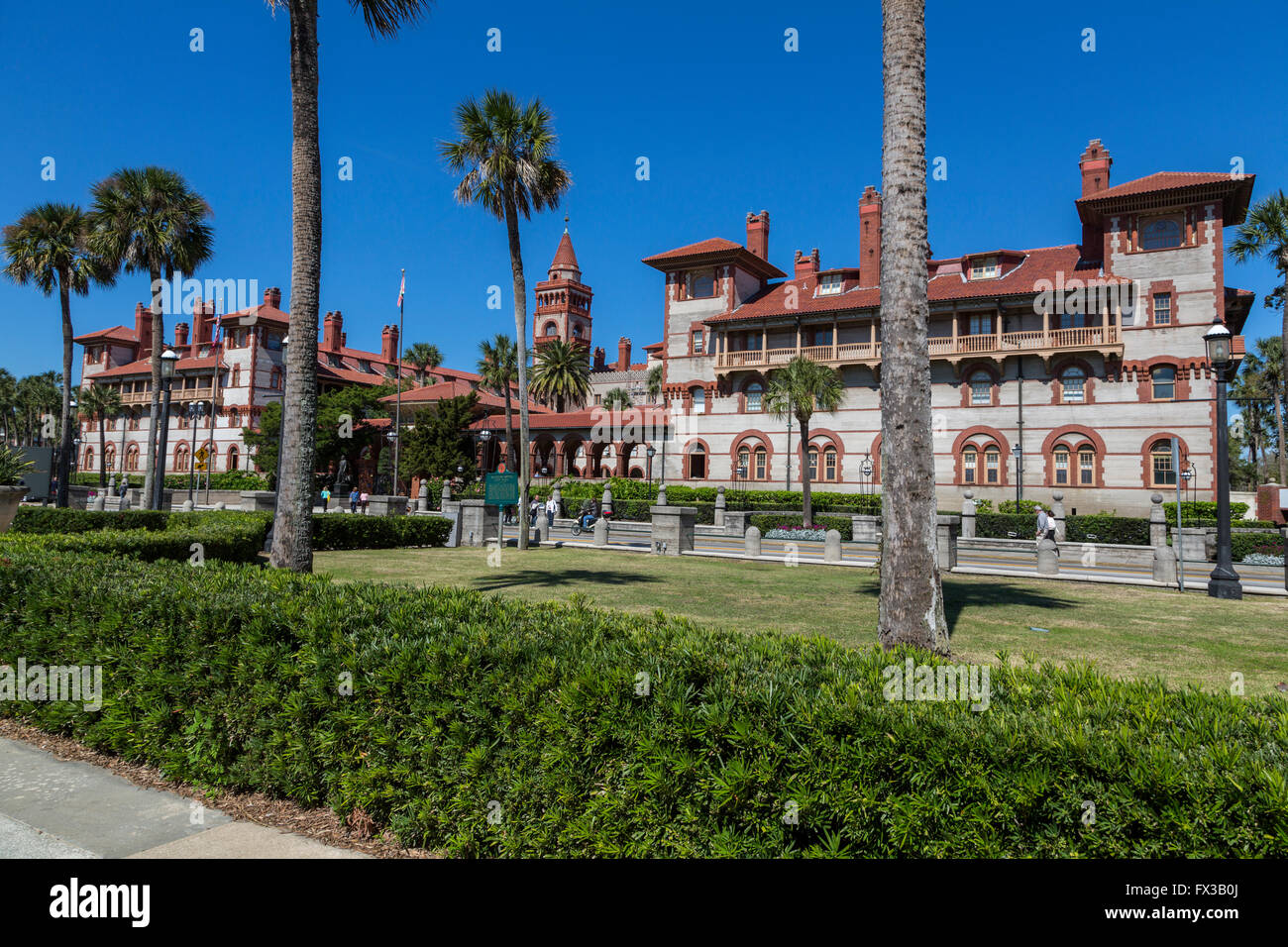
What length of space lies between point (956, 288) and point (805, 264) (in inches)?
474

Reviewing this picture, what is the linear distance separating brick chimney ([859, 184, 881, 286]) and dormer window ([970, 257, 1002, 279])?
573 cm

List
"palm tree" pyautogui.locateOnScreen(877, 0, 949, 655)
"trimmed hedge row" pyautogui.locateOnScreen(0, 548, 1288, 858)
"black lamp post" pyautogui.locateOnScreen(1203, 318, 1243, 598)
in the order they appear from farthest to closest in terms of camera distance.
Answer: "black lamp post" pyautogui.locateOnScreen(1203, 318, 1243, 598), "palm tree" pyautogui.locateOnScreen(877, 0, 949, 655), "trimmed hedge row" pyautogui.locateOnScreen(0, 548, 1288, 858)

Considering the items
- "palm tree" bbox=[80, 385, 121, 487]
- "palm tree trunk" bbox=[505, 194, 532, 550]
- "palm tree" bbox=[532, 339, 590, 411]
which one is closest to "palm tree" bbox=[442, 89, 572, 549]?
"palm tree trunk" bbox=[505, 194, 532, 550]

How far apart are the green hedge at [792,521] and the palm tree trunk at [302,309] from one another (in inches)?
960

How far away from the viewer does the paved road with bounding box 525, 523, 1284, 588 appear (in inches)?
768

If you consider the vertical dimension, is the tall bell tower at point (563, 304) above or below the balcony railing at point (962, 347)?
above

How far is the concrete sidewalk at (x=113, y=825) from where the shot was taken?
3.76 metres

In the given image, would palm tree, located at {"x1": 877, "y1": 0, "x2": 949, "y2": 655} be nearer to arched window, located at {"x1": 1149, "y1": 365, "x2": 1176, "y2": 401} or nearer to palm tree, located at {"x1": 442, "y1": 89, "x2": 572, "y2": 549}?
palm tree, located at {"x1": 442, "y1": 89, "x2": 572, "y2": 549}

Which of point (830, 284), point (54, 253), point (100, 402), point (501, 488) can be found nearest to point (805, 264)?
point (830, 284)

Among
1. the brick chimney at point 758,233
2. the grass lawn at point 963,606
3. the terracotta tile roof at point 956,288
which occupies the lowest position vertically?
the grass lawn at point 963,606

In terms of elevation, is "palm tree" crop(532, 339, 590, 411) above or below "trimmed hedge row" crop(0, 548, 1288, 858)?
above

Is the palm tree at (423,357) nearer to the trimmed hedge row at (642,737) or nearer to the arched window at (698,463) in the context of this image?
the arched window at (698,463)

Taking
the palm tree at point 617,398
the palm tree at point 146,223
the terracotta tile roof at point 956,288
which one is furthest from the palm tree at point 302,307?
the palm tree at point 617,398
